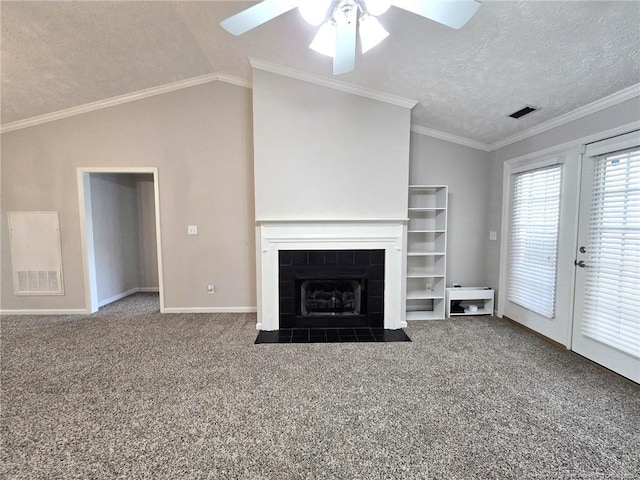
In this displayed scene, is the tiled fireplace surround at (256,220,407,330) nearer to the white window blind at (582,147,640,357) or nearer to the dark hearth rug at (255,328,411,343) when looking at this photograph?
the dark hearth rug at (255,328,411,343)

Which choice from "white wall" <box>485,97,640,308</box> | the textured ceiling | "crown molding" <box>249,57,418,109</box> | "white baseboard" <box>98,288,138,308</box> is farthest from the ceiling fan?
"white baseboard" <box>98,288,138,308</box>

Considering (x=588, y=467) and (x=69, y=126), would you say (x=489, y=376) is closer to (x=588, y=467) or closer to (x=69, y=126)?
(x=588, y=467)

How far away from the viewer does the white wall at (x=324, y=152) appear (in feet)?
10.3

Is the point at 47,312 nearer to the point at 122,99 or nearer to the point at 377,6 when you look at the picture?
the point at 122,99

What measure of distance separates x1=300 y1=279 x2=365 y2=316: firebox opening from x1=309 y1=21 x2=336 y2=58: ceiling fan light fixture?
93.4 inches

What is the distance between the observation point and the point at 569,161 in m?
2.76

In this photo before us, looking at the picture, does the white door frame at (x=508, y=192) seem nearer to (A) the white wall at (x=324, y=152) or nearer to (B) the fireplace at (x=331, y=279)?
(A) the white wall at (x=324, y=152)

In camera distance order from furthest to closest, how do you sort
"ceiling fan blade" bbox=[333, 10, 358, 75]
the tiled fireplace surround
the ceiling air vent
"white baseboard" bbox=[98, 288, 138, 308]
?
"white baseboard" bbox=[98, 288, 138, 308], the tiled fireplace surround, the ceiling air vent, "ceiling fan blade" bbox=[333, 10, 358, 75]

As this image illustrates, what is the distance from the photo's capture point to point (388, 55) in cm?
250

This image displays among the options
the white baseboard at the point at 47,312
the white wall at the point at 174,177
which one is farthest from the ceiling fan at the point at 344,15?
the white baseboard at the point at 47,312

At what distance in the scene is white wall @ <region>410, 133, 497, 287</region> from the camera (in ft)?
12.8

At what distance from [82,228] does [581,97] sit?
5.81 meters

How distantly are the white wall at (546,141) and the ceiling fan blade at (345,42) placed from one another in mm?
2292

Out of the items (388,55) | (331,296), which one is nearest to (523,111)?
(388,55)
